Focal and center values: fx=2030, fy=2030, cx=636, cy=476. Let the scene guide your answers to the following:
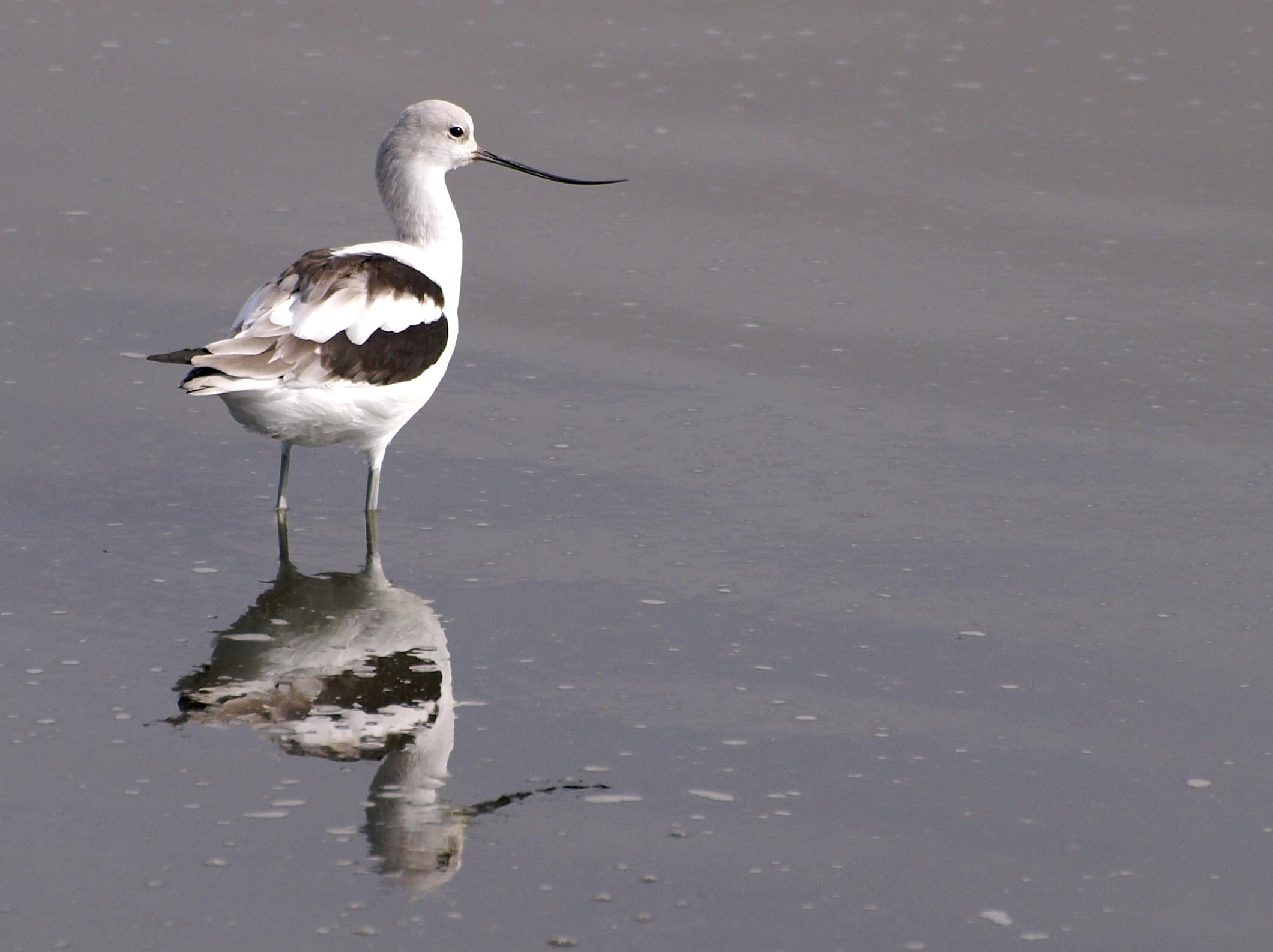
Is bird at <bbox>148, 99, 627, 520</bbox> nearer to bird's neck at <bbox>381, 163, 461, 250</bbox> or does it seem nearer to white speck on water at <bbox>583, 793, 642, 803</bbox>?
bird's neck at <bbox>381, 163, 461, 250</bbox>

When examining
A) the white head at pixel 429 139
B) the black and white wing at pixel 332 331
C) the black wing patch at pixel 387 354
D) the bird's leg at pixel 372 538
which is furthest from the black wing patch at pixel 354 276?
the bird's leg at pixel 372 538

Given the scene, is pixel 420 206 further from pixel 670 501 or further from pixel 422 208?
pixel 670 501

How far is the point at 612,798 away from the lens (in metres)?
5.13

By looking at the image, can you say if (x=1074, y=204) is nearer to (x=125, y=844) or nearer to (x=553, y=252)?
(x=553, y=252)

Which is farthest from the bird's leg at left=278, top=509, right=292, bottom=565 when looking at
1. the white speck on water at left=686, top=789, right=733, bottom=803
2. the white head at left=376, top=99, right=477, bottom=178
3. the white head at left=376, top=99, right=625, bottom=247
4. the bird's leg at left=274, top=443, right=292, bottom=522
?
the white speck on water at left=686, top=789, right=733, bottom=803

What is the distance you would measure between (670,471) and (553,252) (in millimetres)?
2570

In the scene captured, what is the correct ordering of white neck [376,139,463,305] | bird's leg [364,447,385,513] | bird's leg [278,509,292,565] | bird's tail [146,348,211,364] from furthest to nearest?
1. white neck [376,139,463,305]
2. bird's leg [364,447,385,513]
3. bird's leg [278,509,292,565]
4. bird's tail [146,348,211,364]

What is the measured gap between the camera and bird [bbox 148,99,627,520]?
6551 mm

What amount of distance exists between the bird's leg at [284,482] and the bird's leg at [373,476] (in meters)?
0.28

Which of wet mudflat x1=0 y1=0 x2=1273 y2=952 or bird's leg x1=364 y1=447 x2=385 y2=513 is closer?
wet mudflat x1=0 y1=0 x2=1273 y2=952

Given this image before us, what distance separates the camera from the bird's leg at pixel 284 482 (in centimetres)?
695

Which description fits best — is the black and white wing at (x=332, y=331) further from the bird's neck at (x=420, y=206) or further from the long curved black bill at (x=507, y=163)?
the long curved black bill at (x=507, y=163)

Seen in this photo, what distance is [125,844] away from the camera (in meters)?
4.79

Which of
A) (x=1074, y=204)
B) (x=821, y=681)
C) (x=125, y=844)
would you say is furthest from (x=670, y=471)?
(x=1074, y=204)
